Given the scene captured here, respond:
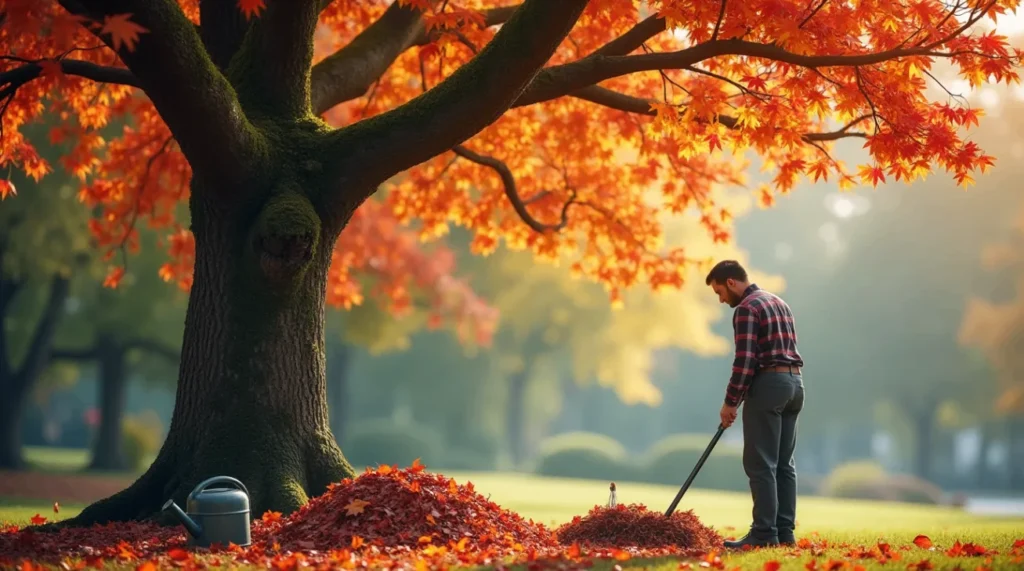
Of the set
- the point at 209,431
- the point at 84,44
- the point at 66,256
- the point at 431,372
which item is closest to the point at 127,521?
the point at 209,431

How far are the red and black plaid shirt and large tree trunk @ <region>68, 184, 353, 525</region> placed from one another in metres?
3.30

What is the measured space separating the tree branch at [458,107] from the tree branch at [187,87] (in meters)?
0.81

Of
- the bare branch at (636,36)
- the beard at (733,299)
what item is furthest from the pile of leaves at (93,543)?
the bare branch at (636,36)

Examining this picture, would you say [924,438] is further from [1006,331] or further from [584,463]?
[584,463]

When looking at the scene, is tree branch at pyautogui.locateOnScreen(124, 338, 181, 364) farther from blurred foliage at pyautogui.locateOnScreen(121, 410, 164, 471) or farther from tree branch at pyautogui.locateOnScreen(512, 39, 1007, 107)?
tree branch at pyautogui.locateOnScreen(512, 39, 1007, 107)

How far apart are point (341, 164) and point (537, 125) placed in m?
4.29

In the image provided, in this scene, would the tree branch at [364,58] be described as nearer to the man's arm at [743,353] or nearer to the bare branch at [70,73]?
the bare branch at [70,73]

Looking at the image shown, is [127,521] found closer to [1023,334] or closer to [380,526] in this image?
[380,526]

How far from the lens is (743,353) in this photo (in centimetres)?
730

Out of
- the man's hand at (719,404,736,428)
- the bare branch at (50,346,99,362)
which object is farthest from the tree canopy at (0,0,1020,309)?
the bare branch at (50,346,99,362)

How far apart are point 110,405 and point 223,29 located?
1795 centimetres

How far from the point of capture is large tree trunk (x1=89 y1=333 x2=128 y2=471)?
81.0ft

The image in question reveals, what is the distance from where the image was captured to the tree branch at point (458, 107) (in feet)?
24.1

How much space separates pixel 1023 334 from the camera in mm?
29531
